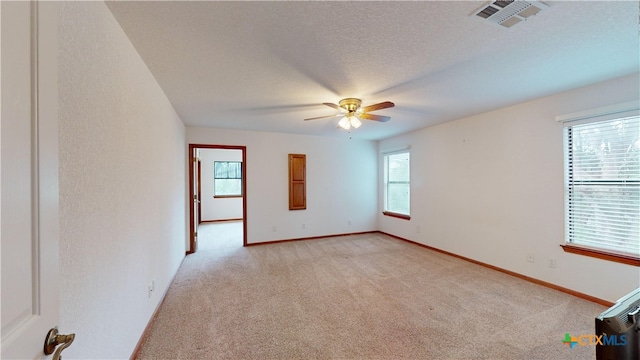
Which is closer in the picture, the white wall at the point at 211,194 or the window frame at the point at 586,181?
the window frame at the point at 586,181

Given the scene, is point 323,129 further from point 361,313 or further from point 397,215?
point 361,313

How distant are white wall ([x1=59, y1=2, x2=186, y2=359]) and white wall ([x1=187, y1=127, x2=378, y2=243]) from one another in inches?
96.8

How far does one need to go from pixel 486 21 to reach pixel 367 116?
5.30ft

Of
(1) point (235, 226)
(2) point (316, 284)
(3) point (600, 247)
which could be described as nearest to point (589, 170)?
(3) point (600, 247)

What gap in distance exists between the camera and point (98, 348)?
130cm

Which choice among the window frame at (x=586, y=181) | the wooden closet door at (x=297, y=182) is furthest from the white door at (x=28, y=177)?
the wooden closet door at (x=297, y=182)

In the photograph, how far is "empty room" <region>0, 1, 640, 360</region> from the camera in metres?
0.78

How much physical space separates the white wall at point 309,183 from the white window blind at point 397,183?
13.5 inches

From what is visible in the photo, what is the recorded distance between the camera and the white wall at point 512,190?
8.65 ft

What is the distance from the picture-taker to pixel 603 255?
2.55 m

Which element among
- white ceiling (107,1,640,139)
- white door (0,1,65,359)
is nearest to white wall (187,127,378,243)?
white ceiling (107,1,640,139)

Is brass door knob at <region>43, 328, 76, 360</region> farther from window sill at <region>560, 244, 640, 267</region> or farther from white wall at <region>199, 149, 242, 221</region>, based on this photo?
white wall at <region>199, 149, 242, 221</region>

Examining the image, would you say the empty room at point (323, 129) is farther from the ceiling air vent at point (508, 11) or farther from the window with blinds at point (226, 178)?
the window with blinds at point (226, 178)

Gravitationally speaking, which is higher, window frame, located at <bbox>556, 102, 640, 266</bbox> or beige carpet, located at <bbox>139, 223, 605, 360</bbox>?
window frame, located at <bbox>556, 102, 640, 266</bbox>
